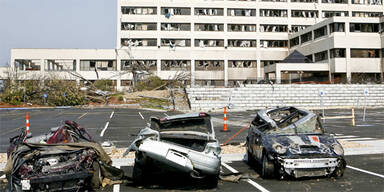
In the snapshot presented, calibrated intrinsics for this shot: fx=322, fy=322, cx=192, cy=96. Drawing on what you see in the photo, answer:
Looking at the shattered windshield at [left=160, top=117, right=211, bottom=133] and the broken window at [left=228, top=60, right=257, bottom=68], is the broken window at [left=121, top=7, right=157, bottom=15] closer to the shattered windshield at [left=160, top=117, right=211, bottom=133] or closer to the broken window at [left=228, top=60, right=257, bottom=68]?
the broken window at [left=228, top=60, right=257, bottom=68]

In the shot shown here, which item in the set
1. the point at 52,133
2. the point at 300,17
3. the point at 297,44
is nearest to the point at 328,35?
the point at 297,44

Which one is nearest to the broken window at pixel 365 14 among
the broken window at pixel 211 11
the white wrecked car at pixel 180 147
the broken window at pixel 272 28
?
the broken window at pixel 272 28

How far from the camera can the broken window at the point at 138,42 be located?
62156 millimetres

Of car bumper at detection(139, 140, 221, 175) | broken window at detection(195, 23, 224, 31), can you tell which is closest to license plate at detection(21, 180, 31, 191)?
car bumper at detection(139, 140, 221, 175)

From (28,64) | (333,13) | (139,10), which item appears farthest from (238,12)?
(28,64)

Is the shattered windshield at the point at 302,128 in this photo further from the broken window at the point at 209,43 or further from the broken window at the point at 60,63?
the broken window at the point at 60,63

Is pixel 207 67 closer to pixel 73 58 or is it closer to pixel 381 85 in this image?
pixel 73 58

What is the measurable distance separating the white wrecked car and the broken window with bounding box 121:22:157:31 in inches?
2294

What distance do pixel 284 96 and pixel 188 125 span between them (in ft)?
112

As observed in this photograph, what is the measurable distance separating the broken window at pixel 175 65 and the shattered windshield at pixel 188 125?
55.5 meters

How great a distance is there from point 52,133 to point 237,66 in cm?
5941

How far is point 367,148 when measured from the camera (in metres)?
11.0

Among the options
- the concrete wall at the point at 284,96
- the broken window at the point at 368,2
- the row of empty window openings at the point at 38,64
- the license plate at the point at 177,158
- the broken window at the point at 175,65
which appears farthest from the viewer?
the broken window at the point at 368,2

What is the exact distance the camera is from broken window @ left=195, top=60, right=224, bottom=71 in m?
63.2
